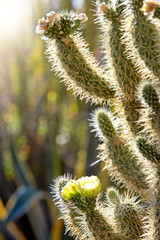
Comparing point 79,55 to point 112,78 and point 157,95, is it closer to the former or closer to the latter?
point 112,78

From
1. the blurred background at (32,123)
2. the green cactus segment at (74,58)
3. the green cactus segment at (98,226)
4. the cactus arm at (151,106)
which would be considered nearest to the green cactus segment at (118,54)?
the green cactus segment at (74,58)

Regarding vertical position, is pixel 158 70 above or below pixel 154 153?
above

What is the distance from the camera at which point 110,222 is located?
5.21ft

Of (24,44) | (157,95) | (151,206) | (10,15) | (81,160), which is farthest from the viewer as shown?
(24,44)

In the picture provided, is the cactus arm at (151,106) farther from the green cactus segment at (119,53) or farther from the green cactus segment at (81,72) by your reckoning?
the green cactus segment at (81,72)

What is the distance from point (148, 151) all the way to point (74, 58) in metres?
0.61

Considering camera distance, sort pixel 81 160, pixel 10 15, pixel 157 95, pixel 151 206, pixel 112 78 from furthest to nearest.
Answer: pixel 10 15
pixel 81 160
pixel 112 78
pixel 151 206
pixel 157 95

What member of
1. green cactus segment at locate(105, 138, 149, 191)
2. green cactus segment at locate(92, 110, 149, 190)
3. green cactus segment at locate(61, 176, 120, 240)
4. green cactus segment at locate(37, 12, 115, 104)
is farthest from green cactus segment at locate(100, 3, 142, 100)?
green cactus segment at locate(61, 176, 120, 240)

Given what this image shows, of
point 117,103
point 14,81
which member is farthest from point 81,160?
point 14,81

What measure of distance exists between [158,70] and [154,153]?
1.25 feet

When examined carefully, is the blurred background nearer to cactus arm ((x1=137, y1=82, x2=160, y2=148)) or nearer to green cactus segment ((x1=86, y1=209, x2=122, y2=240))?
green cactus segment ((x1=86, y1=209, x2=122, y2=240))

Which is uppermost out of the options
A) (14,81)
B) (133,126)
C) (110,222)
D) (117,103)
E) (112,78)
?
(14,81)

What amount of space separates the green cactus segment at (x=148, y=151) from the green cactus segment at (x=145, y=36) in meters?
0.34

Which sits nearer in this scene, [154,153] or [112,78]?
[154,153]
